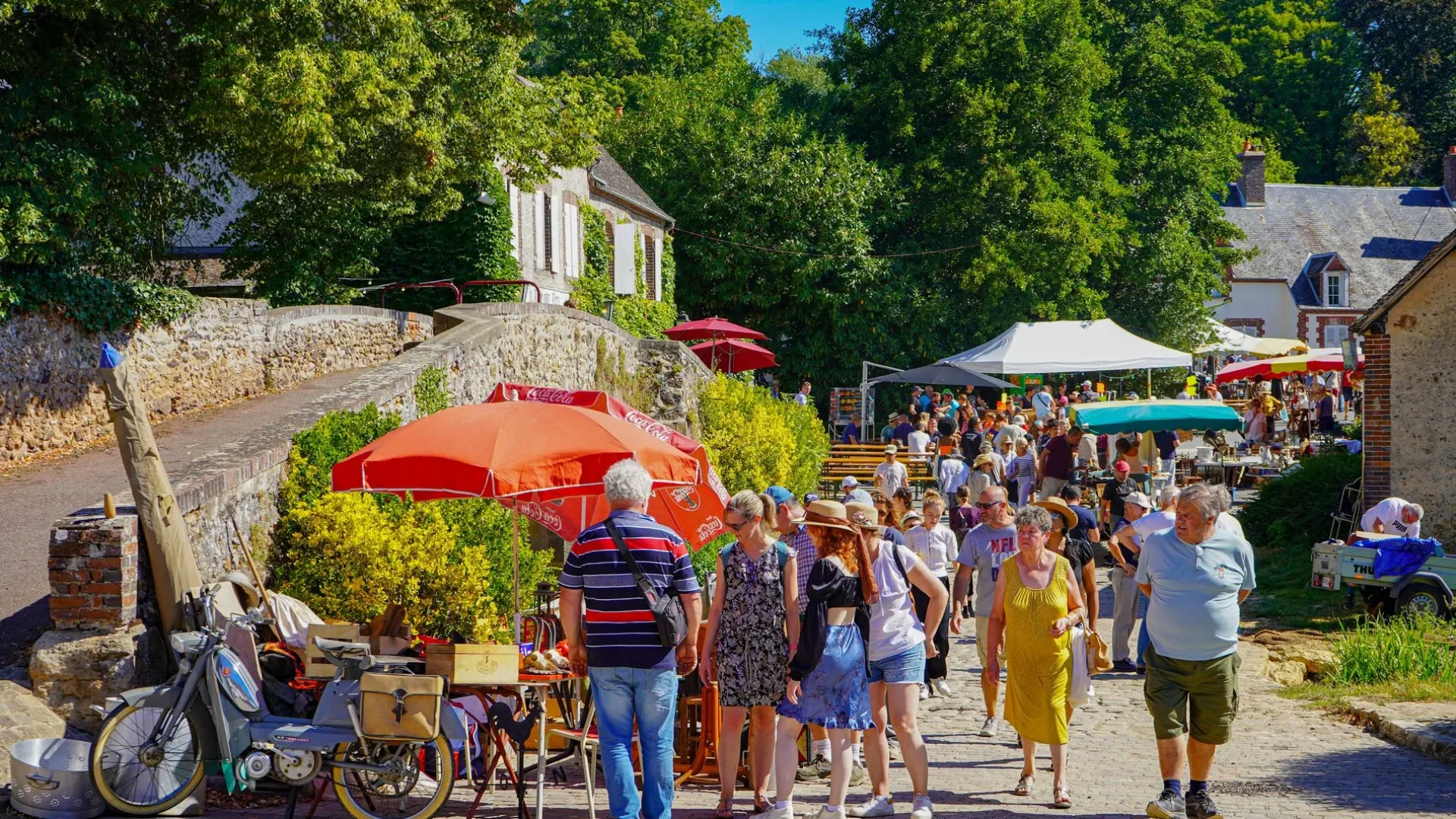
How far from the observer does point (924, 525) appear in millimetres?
10711

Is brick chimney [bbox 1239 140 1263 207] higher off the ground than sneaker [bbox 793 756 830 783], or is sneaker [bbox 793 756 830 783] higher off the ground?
brick chimney [bbox 1239 140 1263 207]

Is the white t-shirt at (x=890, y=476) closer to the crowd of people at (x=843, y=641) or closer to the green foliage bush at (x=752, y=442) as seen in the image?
the green foliage bush at (x=752, y=442)

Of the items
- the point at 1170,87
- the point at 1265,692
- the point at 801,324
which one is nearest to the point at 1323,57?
the point at 1170,87

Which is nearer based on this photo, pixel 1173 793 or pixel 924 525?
pixel 1173 793

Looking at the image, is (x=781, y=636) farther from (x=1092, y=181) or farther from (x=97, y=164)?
(x=1092, y=181)

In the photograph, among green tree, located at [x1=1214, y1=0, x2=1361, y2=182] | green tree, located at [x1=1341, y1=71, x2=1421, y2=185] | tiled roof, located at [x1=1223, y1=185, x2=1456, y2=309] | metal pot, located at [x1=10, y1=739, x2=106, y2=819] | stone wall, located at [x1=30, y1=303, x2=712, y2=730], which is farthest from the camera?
green tree, located at [x1=1214, y1=0, x2=1361, y2=182]

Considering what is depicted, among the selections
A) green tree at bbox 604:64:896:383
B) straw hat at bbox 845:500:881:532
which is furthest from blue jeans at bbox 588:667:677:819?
green tree at bbox 604:64:896:383

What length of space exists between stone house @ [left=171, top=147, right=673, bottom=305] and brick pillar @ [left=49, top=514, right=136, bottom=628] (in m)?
12.2

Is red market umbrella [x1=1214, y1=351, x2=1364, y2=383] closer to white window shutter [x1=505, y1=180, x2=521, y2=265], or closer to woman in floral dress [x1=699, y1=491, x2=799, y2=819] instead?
white window shutter [x1=505, y1=180, x2=521, y2=265]

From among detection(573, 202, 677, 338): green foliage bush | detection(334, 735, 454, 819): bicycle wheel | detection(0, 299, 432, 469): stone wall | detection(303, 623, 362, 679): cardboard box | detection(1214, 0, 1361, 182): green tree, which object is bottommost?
detection(334, 735, 454, 819): bicycle wheel

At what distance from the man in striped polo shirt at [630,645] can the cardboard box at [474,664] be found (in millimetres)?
851

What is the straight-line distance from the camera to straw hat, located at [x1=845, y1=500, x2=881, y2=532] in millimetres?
7164

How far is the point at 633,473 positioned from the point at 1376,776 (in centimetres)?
533

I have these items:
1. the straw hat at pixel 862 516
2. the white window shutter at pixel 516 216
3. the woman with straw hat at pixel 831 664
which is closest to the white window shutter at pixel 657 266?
the white window shutter at pixel 516 216
